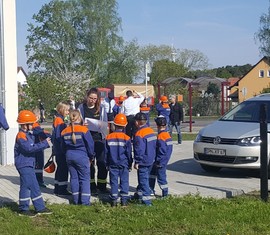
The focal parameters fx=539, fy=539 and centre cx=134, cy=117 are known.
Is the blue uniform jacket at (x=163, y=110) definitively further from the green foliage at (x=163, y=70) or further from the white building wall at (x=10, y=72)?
the green foliage at (x=163, y=70)

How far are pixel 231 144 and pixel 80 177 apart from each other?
3.68 m

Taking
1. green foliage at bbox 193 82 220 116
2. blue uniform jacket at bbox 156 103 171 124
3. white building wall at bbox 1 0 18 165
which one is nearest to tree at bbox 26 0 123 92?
green foliage at bbox 193 82 220 116

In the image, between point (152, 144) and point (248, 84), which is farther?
point (248, 84)

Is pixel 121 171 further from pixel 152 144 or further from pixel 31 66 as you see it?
pixel 31 66

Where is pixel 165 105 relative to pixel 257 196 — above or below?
above

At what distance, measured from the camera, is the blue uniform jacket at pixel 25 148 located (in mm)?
7382

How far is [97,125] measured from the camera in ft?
28.4

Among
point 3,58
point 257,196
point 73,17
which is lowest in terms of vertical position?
Answer: point 257,196

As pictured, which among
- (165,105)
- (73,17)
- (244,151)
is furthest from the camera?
(73,17)

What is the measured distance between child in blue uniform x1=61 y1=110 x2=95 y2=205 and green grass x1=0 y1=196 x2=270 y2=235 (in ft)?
0.98

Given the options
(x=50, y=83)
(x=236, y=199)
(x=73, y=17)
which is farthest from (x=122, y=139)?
(x=73, y=17)

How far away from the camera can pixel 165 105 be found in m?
18.8

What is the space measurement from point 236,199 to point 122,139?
2.16 m

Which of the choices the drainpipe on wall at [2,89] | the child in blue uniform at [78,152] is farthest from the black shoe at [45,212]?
the drainpipe on wall at [2,89]
